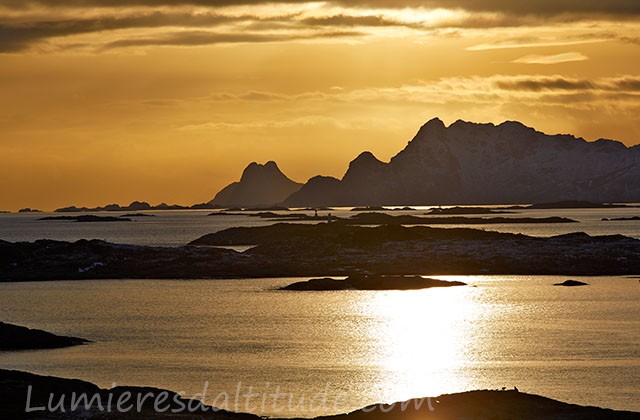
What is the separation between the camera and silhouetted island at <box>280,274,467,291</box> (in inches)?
4134

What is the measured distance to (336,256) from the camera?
416 feet

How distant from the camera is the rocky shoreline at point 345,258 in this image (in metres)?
119

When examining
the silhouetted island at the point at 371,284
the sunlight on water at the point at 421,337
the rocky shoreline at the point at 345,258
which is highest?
the rocky shoreline at the point at 345,258

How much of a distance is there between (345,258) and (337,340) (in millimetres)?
54029

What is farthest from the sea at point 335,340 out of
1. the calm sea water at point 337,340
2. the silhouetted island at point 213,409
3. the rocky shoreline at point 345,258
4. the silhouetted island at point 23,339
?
the rocky shoreline at point 345,258

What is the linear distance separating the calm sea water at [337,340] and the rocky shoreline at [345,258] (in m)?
7.55

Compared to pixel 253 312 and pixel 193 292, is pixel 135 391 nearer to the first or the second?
pixel 253 312

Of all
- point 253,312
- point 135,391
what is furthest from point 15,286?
point 135,391

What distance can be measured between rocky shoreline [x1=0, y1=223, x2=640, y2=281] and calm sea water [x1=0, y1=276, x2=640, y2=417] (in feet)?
24.8

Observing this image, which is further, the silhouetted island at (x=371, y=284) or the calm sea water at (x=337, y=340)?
the silhouetted island at (x=371, y=284)

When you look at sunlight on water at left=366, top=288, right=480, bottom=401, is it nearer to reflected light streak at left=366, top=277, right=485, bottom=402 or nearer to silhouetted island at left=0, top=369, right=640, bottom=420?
reflected light streak at left=366, top=277, right=485, bottom=402

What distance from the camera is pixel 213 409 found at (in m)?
41.2

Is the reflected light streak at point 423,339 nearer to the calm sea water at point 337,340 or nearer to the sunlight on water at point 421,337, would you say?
the sunlight on water at point 421,337

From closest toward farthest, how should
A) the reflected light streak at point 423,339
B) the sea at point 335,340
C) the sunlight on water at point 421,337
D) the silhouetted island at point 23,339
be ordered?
the sea at point 335,340 < the reflected light streak at point 423,339 < the sunlight on water at point 421,337 < the silhouetted island at point 23,339
